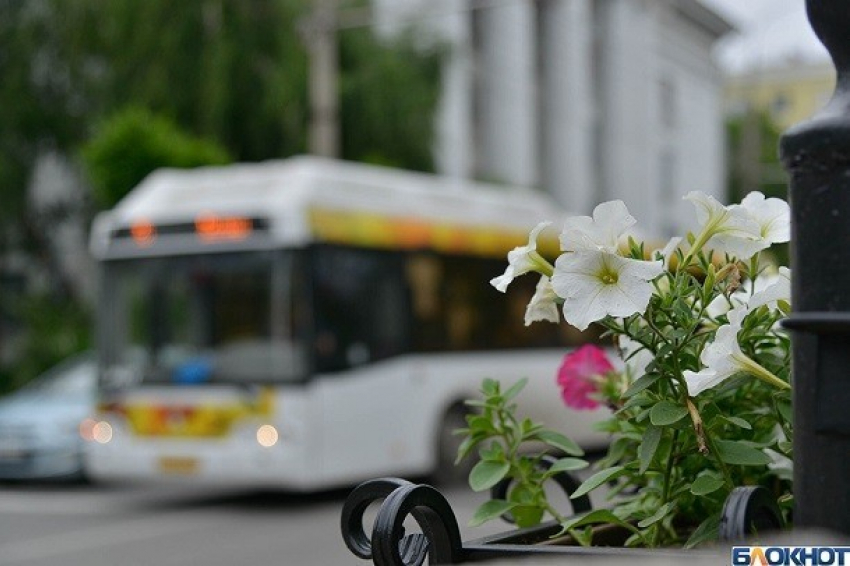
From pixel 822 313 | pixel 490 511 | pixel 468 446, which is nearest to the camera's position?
pixel 822 313

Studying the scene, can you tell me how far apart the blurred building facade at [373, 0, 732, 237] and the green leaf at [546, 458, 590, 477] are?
23885mm

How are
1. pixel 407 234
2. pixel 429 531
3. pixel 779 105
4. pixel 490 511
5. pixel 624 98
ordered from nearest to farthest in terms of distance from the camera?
pixel 429 531 → pixel 490 511 → pixel 407 234 → pixel 624 98 → pixel 779 105

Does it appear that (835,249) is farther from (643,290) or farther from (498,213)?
(498,213)

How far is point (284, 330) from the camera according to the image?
12320 mm

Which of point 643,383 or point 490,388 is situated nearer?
point 643,383

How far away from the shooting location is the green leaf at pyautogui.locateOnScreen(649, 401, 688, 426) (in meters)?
2.09

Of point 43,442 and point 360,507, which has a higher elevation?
point 360,507

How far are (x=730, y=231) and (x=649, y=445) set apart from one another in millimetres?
361

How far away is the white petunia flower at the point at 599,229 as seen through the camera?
2139 millimetres

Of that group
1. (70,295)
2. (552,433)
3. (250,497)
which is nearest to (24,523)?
(250,497)

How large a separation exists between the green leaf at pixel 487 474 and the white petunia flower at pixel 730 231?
1.63 feet

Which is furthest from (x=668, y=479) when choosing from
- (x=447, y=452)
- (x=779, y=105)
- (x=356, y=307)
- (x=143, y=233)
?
(x=779, y=105)

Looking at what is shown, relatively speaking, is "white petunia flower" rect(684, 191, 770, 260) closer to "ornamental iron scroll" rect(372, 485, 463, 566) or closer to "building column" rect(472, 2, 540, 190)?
"ornamental iron scroll" rect(372, 485, 463, 566)

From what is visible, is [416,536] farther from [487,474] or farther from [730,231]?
[730,231]
